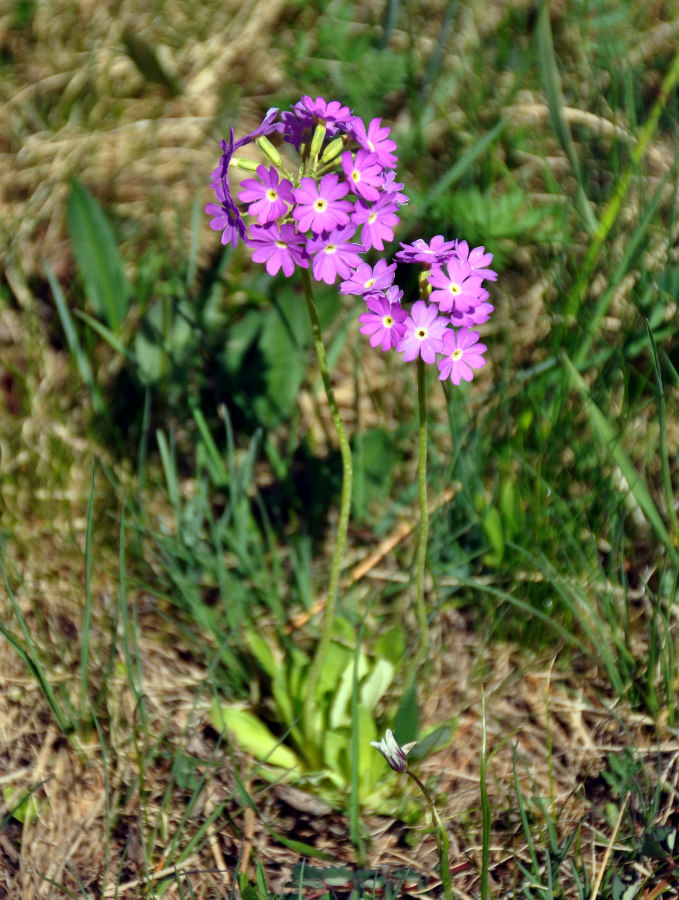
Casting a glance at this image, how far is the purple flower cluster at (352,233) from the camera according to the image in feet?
3.99

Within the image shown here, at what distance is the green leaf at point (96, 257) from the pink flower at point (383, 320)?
3.91ft

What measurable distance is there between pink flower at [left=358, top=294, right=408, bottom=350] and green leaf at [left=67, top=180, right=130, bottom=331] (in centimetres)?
119

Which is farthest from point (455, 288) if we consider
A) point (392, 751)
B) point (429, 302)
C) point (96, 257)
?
point (96, 257)

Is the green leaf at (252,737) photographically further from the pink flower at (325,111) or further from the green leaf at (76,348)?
the pink flower at (325,111)

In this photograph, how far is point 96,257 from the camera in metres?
2.26

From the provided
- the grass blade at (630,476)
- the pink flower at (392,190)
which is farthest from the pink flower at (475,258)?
the grass blade at (630,476)

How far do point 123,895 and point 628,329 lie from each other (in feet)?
5.22

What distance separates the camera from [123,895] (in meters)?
1.55

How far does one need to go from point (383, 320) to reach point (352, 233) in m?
0.14

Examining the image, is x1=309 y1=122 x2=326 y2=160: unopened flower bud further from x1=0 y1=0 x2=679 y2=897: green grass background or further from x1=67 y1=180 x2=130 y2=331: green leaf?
x1=67 y1=180 x2=130 y2=331: green leaf

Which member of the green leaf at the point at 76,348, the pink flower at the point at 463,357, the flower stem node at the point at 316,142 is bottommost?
the green leaf at the point at 76,348

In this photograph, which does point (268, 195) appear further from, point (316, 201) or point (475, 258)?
point (475, 258)

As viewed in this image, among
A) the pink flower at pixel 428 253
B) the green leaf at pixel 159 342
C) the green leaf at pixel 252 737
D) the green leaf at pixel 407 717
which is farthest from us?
the green leaf at pixel 159 342

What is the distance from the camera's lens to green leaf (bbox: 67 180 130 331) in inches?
88.8
